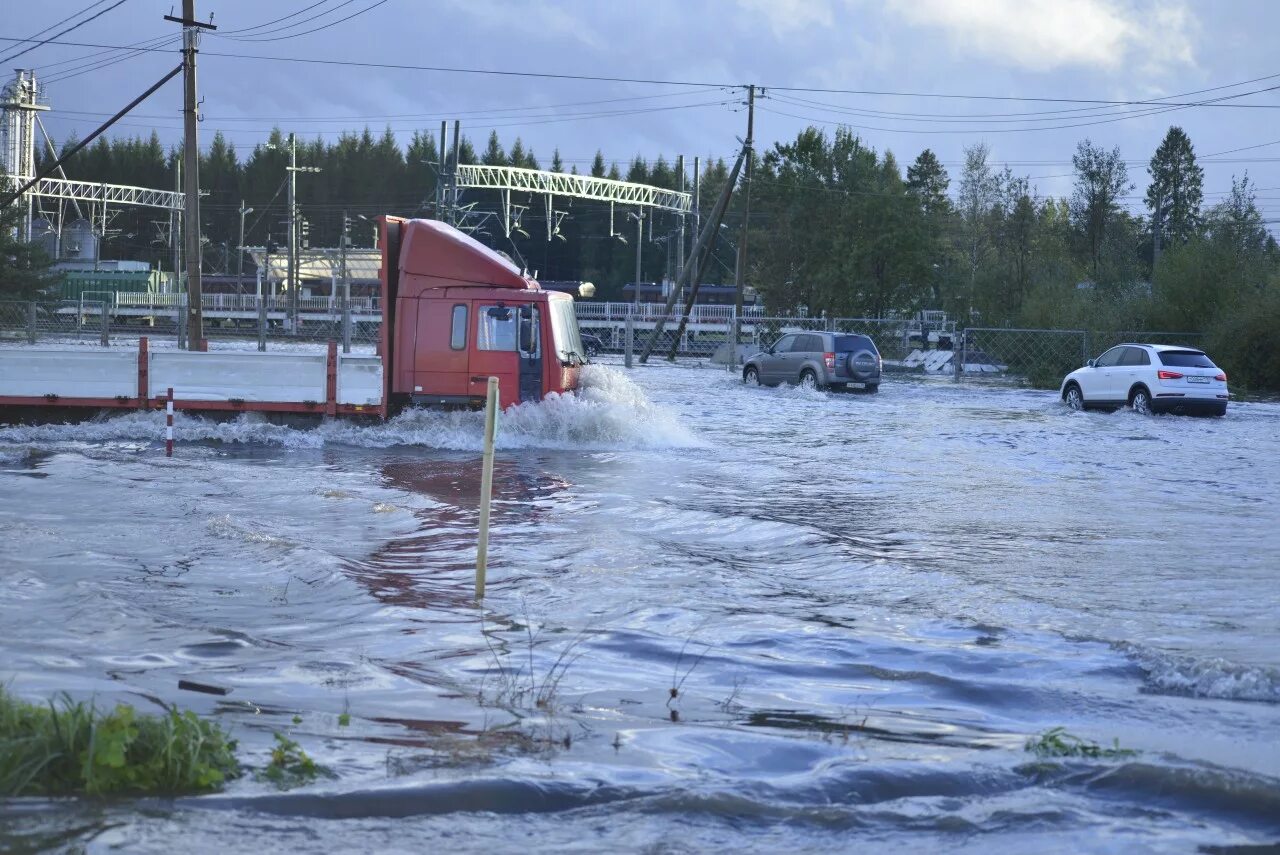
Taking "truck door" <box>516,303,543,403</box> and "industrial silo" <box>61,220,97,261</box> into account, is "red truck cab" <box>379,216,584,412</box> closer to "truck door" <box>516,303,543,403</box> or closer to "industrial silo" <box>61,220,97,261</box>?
"truck door" <box>516,303,543,403</box>

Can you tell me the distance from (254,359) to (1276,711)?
17.0m

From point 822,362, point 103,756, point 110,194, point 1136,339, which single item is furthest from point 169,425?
point 110,194

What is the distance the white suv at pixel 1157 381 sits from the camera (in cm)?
2933

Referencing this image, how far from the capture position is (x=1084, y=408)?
3212cm

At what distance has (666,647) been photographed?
8.18m

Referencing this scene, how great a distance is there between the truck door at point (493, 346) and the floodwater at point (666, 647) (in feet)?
8.74

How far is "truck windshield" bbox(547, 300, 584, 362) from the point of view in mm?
20469

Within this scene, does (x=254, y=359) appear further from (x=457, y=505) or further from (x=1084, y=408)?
(x=1084, y=408)

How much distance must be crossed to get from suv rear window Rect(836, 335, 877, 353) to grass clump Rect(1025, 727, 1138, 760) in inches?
1273

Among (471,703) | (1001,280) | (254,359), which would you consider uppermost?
(1001,280)

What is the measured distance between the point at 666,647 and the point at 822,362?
99.6ft

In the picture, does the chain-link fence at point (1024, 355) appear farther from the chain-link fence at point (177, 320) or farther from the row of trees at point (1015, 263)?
the chain-link fence at point (177, 320)

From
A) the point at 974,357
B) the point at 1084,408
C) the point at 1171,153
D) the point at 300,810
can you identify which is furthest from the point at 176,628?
the point at 1171,153

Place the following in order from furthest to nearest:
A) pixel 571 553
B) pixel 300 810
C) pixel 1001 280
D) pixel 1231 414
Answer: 1. pixel 1001 280
2. pixel 1231 414
3. pixel 571 553
4. pixel 300 810
